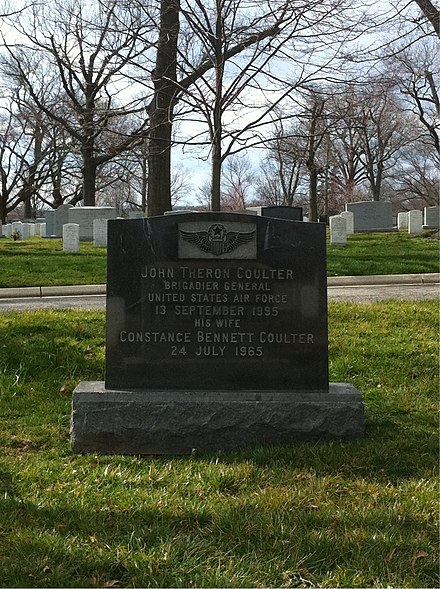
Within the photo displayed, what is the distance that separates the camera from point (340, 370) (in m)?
5.95

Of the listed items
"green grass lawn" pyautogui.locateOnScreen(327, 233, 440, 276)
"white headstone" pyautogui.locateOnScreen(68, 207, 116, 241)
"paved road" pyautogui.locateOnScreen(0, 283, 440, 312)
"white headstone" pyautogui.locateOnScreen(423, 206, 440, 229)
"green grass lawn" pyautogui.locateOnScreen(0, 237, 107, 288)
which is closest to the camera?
"paved road" pyautogui.locateOnScreen(0, 283, 440, 312)

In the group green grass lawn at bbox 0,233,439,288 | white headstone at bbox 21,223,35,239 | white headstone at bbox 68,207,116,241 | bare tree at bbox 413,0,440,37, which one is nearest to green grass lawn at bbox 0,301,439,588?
green grass lawn at bbox 0,233,439,288

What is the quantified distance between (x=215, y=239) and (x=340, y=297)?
548cm

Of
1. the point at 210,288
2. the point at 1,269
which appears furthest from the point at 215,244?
the point at 1,269

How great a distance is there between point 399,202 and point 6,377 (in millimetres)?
71425

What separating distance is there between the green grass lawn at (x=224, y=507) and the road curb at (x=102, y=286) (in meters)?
5.28

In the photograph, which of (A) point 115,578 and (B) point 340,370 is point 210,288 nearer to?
(B) point 340,370

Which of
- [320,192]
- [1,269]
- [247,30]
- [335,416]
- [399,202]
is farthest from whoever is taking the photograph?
[399,202]

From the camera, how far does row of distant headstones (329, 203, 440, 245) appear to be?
19.5m

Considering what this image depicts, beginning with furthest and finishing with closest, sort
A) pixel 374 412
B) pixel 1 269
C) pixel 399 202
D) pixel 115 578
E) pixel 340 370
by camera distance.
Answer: pixel 399 202
pixel 1 269
pixel 340 370
pixel 374 412
pixel 115 578

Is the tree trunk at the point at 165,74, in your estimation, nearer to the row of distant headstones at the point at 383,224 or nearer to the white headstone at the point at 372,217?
the row of distant headstones at the point at 383,224

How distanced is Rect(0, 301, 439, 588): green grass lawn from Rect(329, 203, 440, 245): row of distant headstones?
14.2 m

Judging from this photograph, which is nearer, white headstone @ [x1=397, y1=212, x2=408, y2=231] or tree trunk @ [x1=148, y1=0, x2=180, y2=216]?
tree trunk @ [x1=148, y1=0, x2=180, y2=216]

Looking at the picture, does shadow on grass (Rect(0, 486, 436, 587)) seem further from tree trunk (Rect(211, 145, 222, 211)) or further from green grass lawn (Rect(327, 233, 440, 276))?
green grass lawn (Rect(327, 233, 440, 276))
